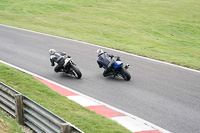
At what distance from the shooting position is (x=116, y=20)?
33406 mm

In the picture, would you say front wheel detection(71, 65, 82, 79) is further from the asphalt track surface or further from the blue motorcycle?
the blue motorcycle

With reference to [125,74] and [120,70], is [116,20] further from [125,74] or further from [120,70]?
[125,74]

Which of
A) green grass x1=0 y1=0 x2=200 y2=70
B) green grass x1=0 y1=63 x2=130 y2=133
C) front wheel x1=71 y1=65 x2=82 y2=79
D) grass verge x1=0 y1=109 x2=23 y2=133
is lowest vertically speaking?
green grass x1=0 y1=0 x2=200 y2=70

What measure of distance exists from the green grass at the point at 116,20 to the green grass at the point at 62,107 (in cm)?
752

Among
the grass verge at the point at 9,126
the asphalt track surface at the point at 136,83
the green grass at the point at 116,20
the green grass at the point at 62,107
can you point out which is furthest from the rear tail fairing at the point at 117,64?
the grass verge at the point at 9,126

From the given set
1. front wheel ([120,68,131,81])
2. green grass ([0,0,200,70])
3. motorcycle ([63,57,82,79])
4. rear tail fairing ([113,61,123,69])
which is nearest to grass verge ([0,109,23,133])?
motorcycle ([63,57,82,79])

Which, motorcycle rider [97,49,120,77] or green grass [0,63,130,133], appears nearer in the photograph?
green grass [0,63,130,133]

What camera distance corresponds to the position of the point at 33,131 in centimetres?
752

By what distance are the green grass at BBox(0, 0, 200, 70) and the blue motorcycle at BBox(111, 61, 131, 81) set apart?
15.9ft

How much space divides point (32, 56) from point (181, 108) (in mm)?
8471

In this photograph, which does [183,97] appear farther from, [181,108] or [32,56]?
[32,56]

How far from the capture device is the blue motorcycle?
12148 mm

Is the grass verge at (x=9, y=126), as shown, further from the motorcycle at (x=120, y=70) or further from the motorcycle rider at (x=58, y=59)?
the motorcycle at (x=120, y=70)

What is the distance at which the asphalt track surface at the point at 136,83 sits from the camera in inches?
361
